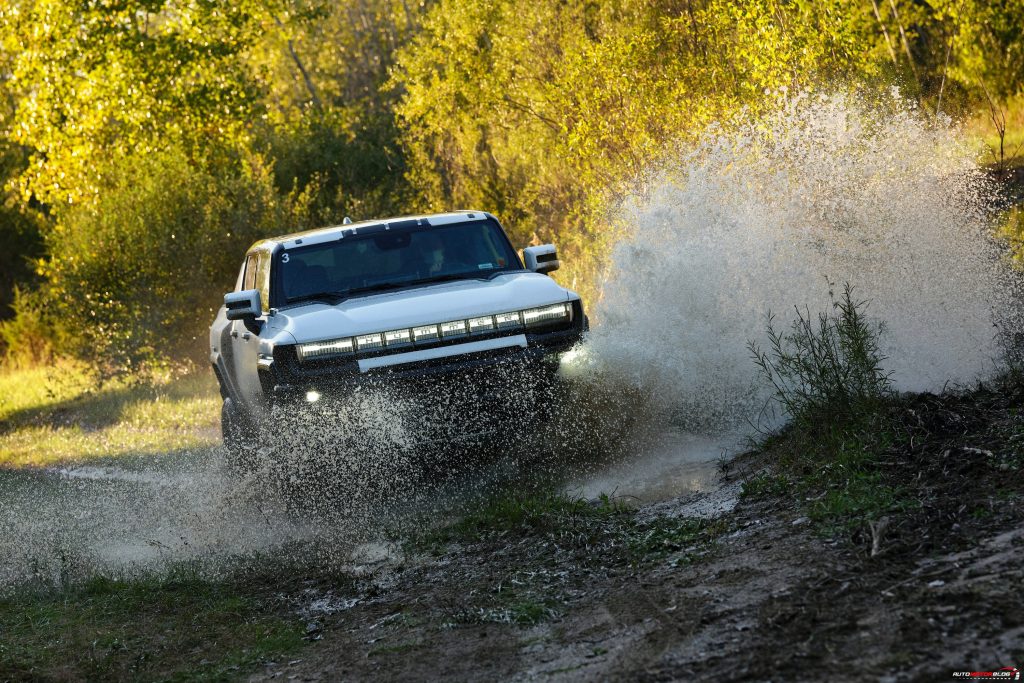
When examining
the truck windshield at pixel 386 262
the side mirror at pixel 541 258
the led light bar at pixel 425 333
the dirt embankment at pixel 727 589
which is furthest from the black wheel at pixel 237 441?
the dirt embankment at pixel 727 589

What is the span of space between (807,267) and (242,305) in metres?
4.13

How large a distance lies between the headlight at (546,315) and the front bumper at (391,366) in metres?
0.14

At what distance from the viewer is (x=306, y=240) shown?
913 cm

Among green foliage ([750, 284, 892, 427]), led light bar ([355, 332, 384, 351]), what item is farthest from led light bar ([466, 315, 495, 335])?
green foliage ([750, 284, 892, 427])

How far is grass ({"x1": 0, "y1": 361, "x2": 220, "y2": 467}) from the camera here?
12836mm

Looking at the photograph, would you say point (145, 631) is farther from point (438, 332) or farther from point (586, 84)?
point (586, 84)

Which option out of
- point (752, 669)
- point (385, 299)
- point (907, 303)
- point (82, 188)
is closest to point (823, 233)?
point (907, 303)

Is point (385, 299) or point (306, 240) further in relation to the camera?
point (306, 240)

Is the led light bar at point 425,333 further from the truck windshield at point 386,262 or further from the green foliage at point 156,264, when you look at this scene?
the green foliage at point 156,264

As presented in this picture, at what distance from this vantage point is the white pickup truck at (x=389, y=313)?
7609mm

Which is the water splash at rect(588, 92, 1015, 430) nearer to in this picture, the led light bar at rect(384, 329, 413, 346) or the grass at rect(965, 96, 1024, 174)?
the led light bar at rect(384, 329, 413, 346)

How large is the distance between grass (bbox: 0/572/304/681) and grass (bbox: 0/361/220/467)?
536 centimetres

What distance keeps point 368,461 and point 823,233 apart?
164 inches

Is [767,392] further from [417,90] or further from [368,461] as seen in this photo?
[417,90]
